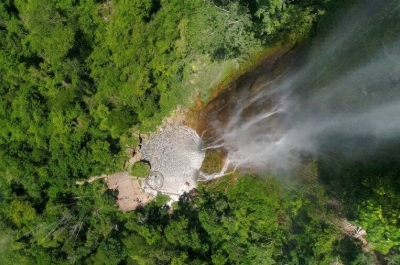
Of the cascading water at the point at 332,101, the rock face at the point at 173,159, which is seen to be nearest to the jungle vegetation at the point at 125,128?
the rock face at the point at 173,159

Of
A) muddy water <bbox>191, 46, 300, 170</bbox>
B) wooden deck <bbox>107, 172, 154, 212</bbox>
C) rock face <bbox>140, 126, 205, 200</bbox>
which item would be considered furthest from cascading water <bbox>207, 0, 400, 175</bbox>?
wooden deck <bbox>107, 172, 154, 212</bbox>

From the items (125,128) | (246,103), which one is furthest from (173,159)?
(246,103)

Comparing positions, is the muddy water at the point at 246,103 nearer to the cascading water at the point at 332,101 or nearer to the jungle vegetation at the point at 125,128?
the cascading water at the point at 332,101

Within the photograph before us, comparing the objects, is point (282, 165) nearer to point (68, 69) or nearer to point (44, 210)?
point (68, 69)

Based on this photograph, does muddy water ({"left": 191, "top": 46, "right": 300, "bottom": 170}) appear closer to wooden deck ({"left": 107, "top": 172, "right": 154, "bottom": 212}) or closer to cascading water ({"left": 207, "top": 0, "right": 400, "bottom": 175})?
cascading water ({"left": 207, "top": 0, "right": 400, "bottom": 175})

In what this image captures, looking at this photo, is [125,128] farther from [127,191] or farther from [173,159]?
[127,191]
